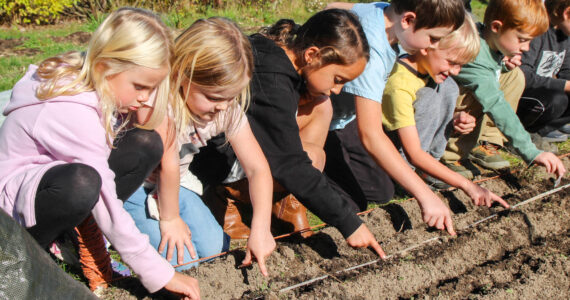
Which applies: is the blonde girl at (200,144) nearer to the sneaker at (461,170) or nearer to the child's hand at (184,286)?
the child's hand at (184,286)

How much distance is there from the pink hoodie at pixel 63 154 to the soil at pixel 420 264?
28 centimetres

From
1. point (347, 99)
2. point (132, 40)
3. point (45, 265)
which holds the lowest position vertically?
point (347, 99)

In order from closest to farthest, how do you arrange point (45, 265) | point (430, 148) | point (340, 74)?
1. point (45, 265)
2. point (340, 74)
3. point (430, 148)

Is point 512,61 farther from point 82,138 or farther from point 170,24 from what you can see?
point 170,24

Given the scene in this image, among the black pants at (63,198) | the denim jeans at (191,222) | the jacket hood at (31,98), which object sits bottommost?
the denim jeans at (191,222)

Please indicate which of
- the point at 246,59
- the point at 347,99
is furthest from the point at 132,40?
the point at 347,99

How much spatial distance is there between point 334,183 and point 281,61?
1.14 metres

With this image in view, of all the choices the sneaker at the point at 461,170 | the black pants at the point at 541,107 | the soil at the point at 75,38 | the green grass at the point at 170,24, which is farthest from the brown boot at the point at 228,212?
the soil at the point at 75,38

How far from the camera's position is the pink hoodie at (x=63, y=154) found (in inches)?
73.3

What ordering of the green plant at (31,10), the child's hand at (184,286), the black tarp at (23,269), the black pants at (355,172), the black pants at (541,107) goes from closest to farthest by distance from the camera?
the black tarp at (23,269) → the child's hand at (184,286) → the black pants at (355,172) → the black pants at (541,107) → the green plant at (31,10)

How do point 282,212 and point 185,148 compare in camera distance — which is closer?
point 185,148

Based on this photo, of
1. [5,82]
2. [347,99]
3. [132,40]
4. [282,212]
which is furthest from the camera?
[5,82]

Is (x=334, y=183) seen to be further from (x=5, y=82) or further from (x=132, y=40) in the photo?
(x=5, y=82)

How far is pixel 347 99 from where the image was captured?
3168 mm
